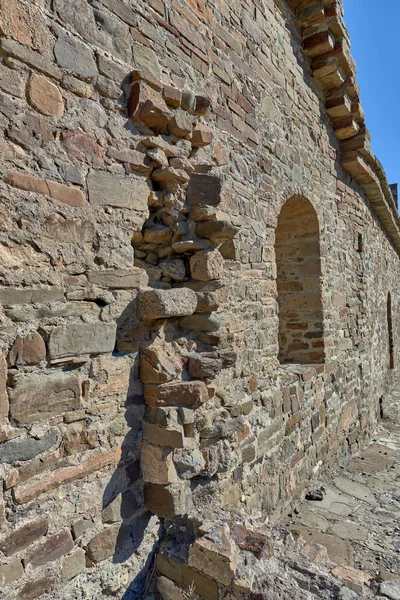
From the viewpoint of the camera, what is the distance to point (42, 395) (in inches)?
62.4

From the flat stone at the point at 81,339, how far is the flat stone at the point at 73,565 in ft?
2.77

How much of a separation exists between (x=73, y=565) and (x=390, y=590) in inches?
60.2

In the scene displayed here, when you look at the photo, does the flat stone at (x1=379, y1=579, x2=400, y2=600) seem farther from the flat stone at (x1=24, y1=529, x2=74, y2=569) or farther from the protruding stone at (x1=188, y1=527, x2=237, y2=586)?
the flat stone at (x1=24, y1=529, x2=74, y2=569)

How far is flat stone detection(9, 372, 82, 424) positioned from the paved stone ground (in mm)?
1600

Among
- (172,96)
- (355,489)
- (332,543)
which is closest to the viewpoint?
(172,96)

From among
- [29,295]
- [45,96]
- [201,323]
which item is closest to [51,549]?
[29,295]

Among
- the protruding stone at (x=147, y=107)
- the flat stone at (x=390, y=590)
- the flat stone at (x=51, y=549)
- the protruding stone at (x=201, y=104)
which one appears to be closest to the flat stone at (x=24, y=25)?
the protruding stone at (x=147, y=107)

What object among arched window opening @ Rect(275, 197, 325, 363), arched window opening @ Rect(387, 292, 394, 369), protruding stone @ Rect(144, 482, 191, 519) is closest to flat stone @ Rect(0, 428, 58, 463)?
protruding stone @ Rect(144, 482, 191, 519)

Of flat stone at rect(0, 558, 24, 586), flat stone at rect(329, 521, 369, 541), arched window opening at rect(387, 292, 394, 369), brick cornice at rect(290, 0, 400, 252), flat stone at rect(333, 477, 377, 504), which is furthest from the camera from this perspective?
arched window opening at rect(387, 292, 394, 369)

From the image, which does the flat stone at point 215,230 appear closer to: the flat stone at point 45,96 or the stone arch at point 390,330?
the flat stone at point 45,96

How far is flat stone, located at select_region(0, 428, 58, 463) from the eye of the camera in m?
1.46

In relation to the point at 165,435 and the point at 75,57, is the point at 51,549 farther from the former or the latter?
the point at 75,57

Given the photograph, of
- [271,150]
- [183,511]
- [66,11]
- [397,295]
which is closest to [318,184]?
[271,150]

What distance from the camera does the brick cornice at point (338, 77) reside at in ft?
14.3
